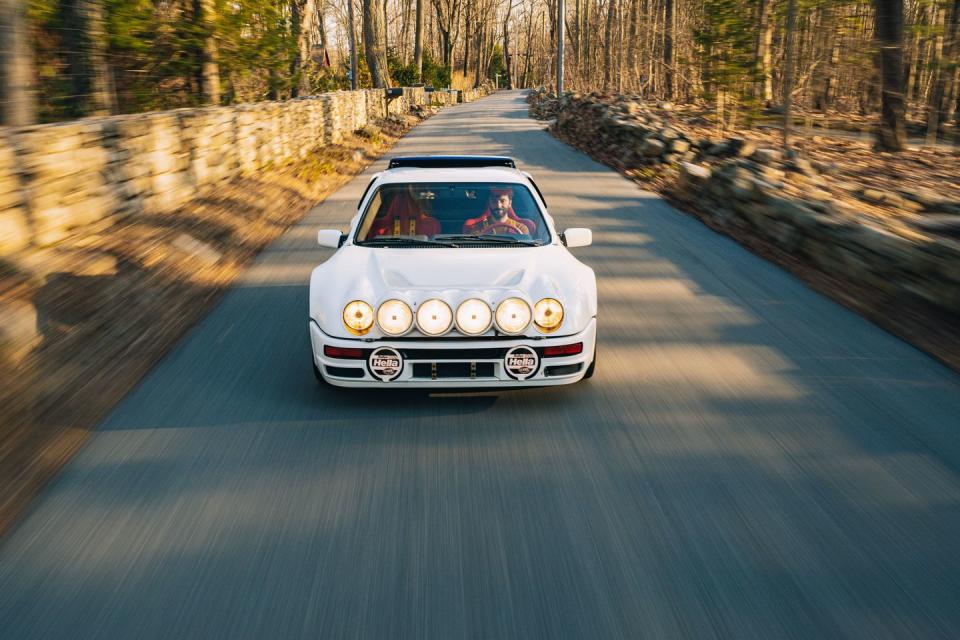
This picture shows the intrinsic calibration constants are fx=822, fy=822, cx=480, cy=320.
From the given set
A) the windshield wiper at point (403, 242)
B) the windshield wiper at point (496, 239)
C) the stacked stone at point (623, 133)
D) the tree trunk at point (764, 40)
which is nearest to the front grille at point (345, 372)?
the windshield wiper at point (403, 242)

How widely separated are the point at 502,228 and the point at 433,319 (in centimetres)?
141

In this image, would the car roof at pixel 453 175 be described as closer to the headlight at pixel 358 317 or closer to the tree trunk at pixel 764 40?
the headlight at pixel 358 317

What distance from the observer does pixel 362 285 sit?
15.8 feet

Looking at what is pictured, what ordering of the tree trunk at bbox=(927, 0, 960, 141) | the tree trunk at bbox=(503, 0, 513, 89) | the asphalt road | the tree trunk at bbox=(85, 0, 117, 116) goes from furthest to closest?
the tree trunk at bbox=(503, 0, 513, 89) → the tree trunk at bbox=(927, 0, 960, 141) → the tree trunk at bbox=(85, 0, 117, 116) → the asphalt road

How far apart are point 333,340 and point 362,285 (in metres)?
0.37

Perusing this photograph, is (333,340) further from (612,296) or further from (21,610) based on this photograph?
(612,296)

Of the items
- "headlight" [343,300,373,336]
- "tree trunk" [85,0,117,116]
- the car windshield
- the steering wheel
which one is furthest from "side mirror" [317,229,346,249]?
"tree trunk" [85,0,117,116]

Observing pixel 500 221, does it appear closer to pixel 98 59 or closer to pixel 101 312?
pixel 101 312

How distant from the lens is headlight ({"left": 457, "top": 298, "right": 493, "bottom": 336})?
4.64 m

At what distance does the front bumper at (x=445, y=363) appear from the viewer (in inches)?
183

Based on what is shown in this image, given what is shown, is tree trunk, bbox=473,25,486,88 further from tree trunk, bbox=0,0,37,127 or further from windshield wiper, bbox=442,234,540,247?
windshield wiper, bbox=442,234,540,247

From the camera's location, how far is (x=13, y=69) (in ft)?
25.9

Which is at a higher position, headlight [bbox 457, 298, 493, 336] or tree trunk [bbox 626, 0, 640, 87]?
tree trunk [bbox 626, 0, 640, 87]

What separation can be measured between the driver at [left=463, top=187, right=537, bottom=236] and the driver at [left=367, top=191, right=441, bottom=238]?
269 mm
